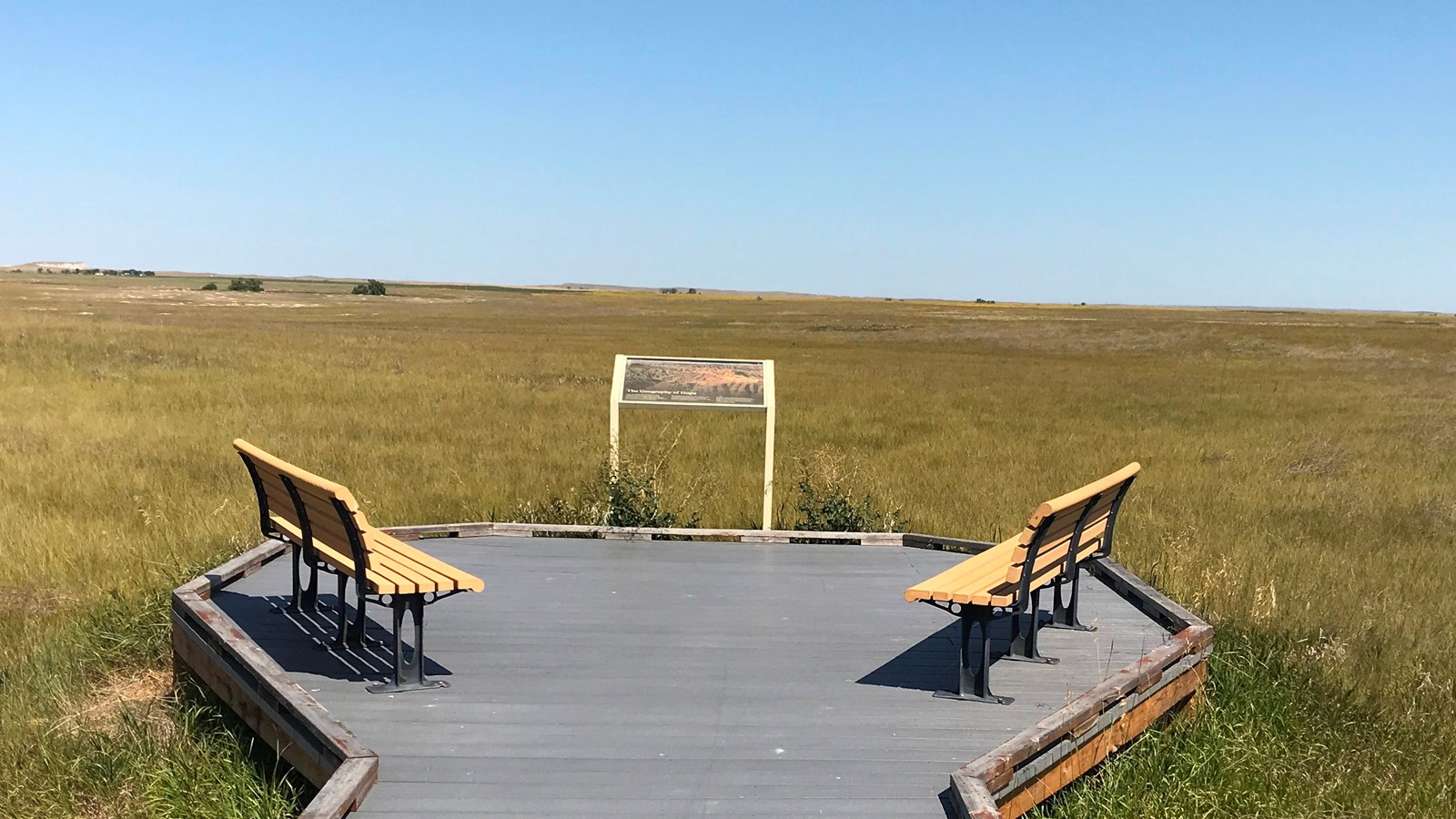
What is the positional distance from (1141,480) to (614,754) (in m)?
10.7

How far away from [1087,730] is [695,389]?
15.7 feet

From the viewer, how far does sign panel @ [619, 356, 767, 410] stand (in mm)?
8406

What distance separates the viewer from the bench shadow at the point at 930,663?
16.1 ft

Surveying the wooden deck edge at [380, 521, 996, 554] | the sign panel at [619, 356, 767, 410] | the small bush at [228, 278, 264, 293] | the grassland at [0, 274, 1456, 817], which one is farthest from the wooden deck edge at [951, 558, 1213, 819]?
the small bush at [228, 278, 264, 293]

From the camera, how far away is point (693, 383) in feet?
28.0

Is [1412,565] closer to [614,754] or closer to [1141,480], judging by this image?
[1141,480]

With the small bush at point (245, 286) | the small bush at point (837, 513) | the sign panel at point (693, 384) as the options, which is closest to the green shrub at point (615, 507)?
the sign panel at point (693, 384)

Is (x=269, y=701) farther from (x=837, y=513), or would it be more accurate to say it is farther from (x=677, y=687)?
(x=837, y=513)

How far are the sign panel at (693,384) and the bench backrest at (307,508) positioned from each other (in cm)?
323

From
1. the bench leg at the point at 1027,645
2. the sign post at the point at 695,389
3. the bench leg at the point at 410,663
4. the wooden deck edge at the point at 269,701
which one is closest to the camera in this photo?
the wooden deck edge at the point at 269,701

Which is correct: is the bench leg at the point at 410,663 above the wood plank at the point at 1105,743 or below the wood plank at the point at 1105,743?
above

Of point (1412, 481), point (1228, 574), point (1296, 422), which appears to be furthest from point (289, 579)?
point (1296, 422)

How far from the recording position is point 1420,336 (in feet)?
169

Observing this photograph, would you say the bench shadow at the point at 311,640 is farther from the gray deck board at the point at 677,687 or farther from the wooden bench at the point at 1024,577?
the wooden bench at the point at 1024,577
